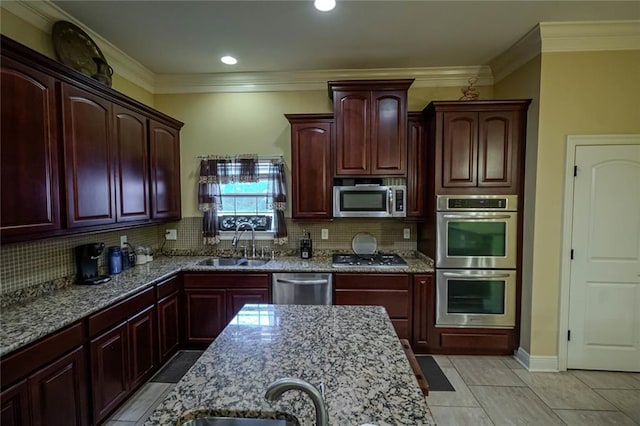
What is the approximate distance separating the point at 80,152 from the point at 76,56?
0.97 metres

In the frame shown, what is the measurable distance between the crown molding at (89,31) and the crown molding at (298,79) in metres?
0.23

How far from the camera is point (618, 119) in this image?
8.81 feet

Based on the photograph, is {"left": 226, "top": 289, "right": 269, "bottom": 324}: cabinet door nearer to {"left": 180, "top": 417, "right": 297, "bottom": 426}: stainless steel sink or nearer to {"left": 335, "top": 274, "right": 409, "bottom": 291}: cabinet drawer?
{"left": 335, "top": 274, "right": 409, "bottom": 291}: cabinet drawer

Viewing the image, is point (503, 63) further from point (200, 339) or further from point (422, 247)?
point (200, 339)

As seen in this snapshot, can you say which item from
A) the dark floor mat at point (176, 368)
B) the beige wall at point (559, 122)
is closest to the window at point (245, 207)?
the dark floor mat at point (176, 368)

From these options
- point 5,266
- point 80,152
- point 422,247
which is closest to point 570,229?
point 422,247

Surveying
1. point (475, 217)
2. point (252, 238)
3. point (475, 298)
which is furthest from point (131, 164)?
point (475, 298)

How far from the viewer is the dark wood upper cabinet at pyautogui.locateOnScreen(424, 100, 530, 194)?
9.79 ft

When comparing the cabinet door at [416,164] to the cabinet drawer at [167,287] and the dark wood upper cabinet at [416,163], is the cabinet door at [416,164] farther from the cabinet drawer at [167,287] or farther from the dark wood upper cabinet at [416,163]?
the cabinet drawer at [167,287]

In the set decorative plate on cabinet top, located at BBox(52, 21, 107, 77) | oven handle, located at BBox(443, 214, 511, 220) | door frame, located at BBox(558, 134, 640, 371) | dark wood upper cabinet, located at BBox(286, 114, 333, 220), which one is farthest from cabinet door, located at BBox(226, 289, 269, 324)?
door frame, located at BBox(558, 134, 640, 371)

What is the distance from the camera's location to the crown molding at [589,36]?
2.62m

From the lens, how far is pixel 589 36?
2674 mm

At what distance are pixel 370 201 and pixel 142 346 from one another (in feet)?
8.09

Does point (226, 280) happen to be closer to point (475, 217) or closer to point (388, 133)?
point (388, 133)
